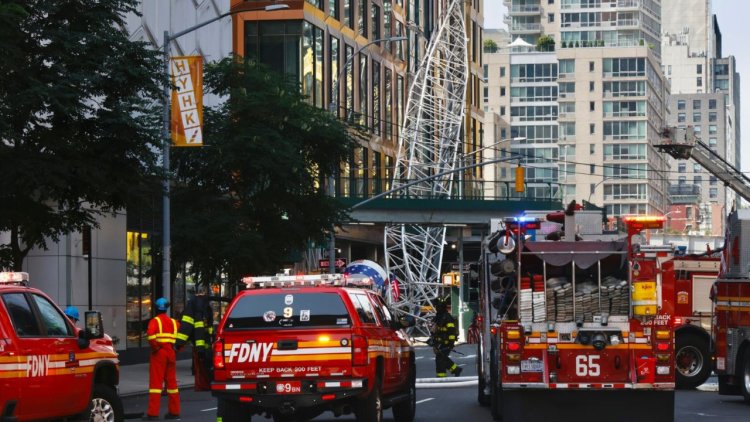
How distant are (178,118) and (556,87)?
471 ft

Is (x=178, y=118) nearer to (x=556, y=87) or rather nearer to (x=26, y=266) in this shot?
(x=26, y=266)

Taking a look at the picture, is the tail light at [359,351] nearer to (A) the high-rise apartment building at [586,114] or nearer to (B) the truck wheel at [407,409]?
(B) the truck wheel at [407,409]

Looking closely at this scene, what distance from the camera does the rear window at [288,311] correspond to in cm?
1822

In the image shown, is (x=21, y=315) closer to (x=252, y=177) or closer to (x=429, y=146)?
(x=252, y=177)

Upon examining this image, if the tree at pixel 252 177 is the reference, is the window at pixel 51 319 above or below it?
A: below

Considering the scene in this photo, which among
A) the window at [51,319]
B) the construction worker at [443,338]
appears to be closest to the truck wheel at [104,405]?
the window at [51,319]

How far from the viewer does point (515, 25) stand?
634 feet

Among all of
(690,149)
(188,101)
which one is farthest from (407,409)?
(690,149)

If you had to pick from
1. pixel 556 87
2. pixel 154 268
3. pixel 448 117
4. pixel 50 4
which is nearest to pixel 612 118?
pixel 556 87

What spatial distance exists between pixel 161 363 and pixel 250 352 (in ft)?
15.6

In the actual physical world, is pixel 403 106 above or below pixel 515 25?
below

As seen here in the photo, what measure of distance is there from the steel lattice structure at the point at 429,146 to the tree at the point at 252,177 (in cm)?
3447

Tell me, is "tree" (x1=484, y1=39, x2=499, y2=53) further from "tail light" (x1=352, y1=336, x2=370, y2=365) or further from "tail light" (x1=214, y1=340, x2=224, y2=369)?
"tail light" (x1=214, y1=340, x2=224, y2=369)

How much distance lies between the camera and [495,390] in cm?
2209
